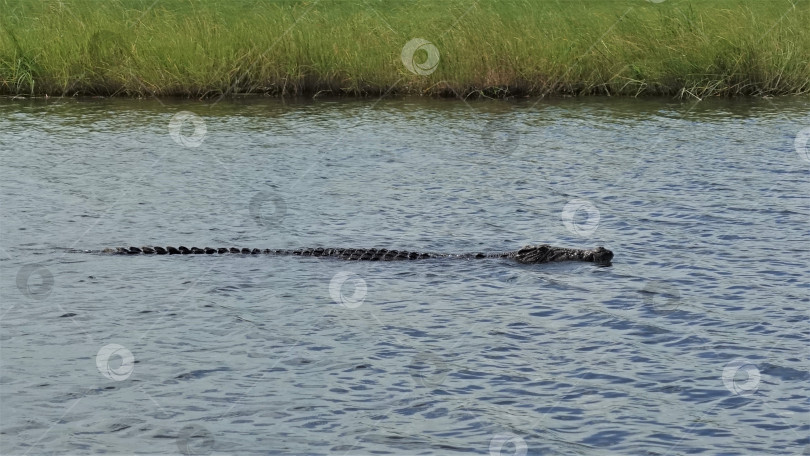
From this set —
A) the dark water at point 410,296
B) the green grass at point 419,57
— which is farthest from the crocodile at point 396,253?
the green grass at point 419,57

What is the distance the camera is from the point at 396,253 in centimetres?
1163

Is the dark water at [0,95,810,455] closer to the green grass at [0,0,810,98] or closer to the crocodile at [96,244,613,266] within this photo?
the crocodile at [96,244,613,266]

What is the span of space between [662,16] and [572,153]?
756 centimetres

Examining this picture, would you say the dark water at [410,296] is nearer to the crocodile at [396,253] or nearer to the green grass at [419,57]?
the crocodile at [396,253]

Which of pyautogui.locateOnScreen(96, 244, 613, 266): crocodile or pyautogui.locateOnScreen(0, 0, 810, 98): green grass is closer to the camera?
pyautogui.locateOnScreen(96, 244, 613, 266): crocodile

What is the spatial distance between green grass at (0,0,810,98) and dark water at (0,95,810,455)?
3.47 meters

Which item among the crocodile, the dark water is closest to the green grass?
the dark water

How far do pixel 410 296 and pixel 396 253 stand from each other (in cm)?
139

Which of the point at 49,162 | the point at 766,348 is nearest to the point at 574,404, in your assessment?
the point at 766,348

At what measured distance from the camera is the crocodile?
1153cm

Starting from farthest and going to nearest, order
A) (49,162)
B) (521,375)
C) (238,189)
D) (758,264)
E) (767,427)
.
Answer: (49,162) < (238,189) < (758,264) < (521,375) < (767,427)

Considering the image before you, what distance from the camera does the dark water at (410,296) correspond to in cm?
721

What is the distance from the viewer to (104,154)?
17797 millimetres

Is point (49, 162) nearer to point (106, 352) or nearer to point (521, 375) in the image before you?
point (106, 352)
